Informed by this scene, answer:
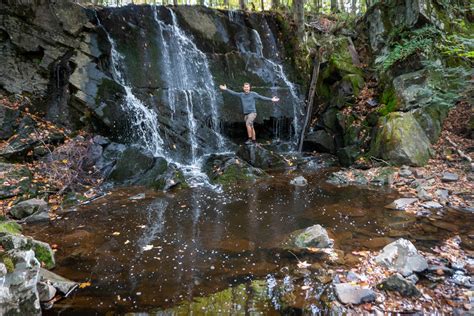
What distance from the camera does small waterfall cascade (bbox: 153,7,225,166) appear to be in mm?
12547

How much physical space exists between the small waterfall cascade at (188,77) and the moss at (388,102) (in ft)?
19.0

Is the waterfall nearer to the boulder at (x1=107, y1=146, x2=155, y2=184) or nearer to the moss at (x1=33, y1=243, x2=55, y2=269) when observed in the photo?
the boulder at (x1=107, y1=146, x2=155, y2=184)

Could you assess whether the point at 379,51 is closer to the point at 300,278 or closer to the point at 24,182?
the point at 300,278

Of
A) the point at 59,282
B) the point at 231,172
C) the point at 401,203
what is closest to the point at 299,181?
the point at 231,172

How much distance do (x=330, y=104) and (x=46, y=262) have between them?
1106cm

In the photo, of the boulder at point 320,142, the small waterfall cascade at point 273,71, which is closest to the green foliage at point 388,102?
the boulder at point 320,142

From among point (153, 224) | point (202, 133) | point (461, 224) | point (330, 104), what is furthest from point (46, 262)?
point (330, 104)

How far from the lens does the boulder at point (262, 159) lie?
1105 centimetres

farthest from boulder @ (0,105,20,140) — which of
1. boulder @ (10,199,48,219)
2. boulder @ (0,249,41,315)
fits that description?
boulder @ (0,249,41,315)

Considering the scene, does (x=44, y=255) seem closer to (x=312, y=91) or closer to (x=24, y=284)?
(x=24, y=284)

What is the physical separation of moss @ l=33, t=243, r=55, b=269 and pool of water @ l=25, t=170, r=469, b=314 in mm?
134

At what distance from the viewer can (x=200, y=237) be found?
5.93m

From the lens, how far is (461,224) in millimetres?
5891

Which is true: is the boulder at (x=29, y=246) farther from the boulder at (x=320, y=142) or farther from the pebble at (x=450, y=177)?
the boulder at (x=320, y=142)
